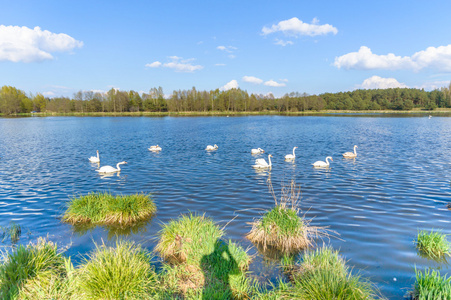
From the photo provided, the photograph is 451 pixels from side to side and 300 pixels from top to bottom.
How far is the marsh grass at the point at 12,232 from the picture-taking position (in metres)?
8.20

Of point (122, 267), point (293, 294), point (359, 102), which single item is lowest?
point (293, 294)

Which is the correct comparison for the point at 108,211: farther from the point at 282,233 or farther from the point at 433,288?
the point at 433,288

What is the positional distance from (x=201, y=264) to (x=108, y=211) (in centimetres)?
494

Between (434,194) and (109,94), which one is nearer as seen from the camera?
(434,194)

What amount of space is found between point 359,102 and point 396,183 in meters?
135

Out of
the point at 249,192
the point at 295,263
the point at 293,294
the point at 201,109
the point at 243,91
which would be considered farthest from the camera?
the point at 243,91

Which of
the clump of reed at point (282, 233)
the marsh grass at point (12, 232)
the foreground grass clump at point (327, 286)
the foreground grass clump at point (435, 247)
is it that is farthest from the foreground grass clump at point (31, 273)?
the foreground grass clump at point (435, 247)

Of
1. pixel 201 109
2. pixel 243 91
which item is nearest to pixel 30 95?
pixel 201 109

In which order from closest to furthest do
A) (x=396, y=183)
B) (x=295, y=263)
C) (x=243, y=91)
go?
(x=295, y=263)
(x=396, y=183)
(x=243, y=91)

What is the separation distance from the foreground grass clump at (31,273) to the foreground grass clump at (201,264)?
205 centimetres

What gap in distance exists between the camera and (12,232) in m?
8.39

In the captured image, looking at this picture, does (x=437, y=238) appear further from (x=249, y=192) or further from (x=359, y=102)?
(x=359, y=102)

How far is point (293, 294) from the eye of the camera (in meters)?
4.79

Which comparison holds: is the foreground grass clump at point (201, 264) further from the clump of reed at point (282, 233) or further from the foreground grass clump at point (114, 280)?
the clump of reed at point (282, 233)
